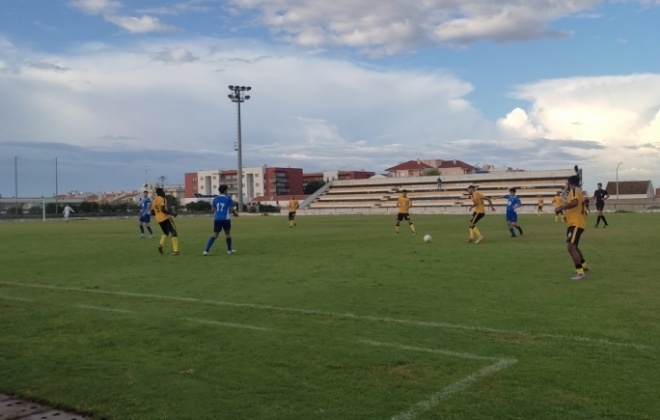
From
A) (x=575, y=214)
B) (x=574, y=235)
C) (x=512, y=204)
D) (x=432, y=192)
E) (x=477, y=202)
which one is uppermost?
(x=432, y=192)

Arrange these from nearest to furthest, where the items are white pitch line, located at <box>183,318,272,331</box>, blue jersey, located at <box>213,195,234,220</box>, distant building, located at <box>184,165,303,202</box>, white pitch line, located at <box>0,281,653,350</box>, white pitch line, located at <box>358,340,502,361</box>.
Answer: white pitch line, located at <box>358,340,502,361</box> → white pitch line, located at <box>0,281,653,350</box> → white pitch line, located at <box>183,318,272,331</box> → blue jersey, located at <box>213,195,234,220</box> → distant building, located at <box>184,165,303,202</box>

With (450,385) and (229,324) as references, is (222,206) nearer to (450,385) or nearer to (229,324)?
(229,324)

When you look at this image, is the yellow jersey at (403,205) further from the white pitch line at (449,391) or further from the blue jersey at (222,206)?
the white pitch line at (449,391)

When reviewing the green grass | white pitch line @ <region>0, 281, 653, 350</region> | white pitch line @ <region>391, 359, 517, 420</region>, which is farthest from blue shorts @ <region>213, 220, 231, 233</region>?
white pitch line @ <region>391, 359, 517, 420</region>

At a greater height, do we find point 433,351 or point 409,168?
point 409,168

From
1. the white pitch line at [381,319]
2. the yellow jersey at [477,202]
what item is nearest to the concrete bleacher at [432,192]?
the yellow jersey at [477,202]

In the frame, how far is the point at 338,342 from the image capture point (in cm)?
695

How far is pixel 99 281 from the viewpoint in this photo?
12.5 metres

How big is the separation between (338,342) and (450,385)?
1824 mm

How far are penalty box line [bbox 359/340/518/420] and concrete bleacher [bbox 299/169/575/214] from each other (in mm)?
61624

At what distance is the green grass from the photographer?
5043mm

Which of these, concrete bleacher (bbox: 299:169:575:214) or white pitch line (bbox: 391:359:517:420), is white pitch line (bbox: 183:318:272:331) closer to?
white pitch line (bbox: 391:359:517:420)

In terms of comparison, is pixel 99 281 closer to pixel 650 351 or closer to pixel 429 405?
pixel 429 405

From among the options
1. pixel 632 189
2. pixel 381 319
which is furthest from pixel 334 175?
pixel 381 319
